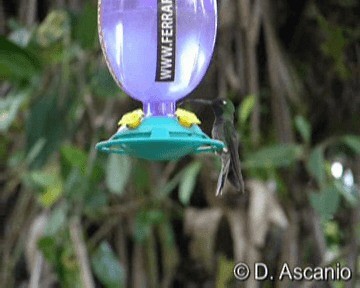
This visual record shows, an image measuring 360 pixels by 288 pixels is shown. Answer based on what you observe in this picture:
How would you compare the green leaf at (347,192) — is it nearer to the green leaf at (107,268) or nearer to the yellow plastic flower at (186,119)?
the green leaf at (107,268)

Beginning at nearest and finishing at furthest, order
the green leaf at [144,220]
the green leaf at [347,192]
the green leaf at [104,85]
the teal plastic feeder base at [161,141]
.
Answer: the teal plastic feeder base at [161,141] < the green leaf at [104,85] < the green leaf at [347,192] < the green leaf at [144,220]

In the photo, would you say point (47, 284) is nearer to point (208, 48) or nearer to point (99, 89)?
point (99, 89)

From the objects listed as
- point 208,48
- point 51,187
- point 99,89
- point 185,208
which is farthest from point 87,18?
point 208,48

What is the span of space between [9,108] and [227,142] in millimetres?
873

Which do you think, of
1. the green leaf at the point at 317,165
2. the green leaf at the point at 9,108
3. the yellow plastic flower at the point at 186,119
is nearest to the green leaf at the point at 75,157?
the green leaf at the point at 9,108

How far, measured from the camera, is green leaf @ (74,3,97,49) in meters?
2.03

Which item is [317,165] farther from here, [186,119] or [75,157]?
[186,119]

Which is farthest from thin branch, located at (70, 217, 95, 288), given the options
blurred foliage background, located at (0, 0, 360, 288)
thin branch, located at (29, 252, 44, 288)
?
thin branch, located at (29, 252, 44, 288)

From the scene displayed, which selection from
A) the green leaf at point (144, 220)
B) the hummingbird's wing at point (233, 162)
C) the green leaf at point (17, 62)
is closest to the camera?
the hummingbird's wing at point (233, 162)

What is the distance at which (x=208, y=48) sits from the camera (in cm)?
139

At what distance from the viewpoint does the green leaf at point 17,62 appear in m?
1.95

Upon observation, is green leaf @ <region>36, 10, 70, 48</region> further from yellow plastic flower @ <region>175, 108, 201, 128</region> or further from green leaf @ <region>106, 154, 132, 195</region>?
yellow plastic flower @ <region>175, 108, 201, 128</region>

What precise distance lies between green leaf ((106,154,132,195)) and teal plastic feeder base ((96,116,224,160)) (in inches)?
30.7

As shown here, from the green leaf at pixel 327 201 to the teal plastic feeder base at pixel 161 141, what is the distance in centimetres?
91
